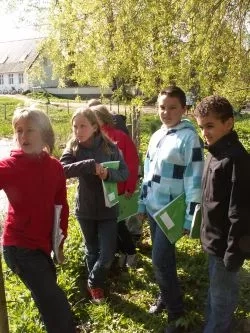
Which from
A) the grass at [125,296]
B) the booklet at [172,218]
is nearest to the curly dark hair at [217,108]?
the booklet at [172,218]

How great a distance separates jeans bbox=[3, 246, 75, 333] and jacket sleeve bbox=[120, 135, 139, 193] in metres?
1.71

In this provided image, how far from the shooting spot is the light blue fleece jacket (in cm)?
311

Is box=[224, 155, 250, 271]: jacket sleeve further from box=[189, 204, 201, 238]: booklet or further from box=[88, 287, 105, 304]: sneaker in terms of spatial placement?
box=[88, 287, 105, 304]: sneaker

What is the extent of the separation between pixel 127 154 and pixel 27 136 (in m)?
1.79

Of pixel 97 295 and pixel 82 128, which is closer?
pixel 82 128

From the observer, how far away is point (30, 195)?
2645 mm

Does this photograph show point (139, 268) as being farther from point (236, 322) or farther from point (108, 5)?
point (108, 5)

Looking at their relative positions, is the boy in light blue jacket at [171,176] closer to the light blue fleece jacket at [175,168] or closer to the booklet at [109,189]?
the light blue fleece jacket at [175,168]

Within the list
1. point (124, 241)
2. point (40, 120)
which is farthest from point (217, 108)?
point (124, 241)

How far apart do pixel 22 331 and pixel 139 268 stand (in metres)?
1.46

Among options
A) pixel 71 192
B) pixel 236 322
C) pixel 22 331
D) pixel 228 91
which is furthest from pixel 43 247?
pixel 71 192

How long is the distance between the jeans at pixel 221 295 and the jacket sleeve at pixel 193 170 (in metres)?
0.46

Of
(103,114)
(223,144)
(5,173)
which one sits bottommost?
(5,173)

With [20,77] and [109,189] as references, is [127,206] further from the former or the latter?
[20,77]
